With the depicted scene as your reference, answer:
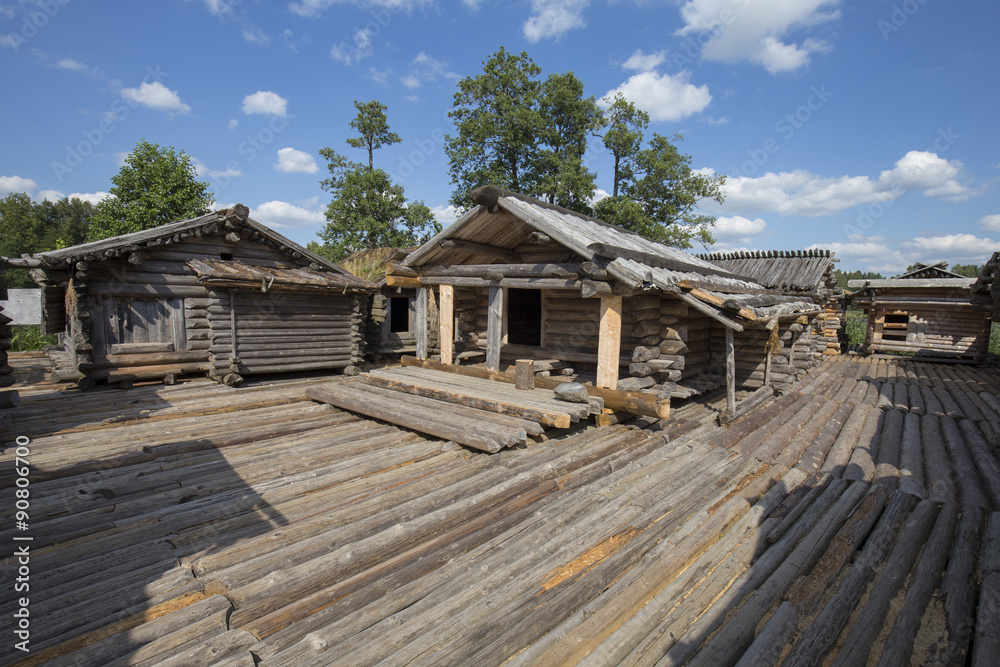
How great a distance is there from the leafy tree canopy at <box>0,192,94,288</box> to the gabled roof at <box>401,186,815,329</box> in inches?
1963

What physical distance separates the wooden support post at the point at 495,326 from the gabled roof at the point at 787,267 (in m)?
12.7

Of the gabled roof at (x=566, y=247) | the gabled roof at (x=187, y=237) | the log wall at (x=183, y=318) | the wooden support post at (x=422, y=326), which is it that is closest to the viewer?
the gabled roof at (x=566, y=247)

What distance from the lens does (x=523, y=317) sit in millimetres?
14172

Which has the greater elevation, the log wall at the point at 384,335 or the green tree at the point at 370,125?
the green tree at the point at 370,125

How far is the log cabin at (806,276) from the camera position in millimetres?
19172

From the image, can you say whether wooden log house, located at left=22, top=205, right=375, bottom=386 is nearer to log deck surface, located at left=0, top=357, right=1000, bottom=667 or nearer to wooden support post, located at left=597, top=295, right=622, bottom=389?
log deck surface, located at left=0, top=357, right=1000, bottom=667

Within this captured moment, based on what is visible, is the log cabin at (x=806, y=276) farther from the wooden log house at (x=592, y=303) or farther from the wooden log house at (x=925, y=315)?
the wooden log house at (x=592, y=303)

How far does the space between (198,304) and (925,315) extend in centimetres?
2880

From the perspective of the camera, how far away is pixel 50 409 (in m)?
8.07

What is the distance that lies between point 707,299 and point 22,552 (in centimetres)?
885

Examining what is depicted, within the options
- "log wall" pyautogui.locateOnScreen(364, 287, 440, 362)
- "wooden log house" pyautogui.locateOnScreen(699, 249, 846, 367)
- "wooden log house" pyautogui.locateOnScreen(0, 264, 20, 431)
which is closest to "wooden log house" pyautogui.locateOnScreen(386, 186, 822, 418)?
"log wall" pyautogui.locateOnScreen(364, 287, 440, 362)

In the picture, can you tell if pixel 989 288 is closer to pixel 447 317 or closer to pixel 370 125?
pixel 447 317

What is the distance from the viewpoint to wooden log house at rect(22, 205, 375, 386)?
32.9 ft

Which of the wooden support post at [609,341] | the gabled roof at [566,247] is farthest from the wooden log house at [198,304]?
the wooden support post at [609,341]
